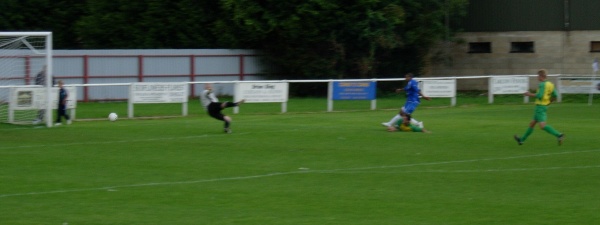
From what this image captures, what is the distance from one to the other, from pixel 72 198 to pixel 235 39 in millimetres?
29823

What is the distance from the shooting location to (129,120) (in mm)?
28797

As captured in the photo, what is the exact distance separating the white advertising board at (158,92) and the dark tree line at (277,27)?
1092 centimetres

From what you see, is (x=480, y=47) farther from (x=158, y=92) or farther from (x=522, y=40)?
(x=158, y=92)

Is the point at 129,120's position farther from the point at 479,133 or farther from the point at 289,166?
the point at 289,166

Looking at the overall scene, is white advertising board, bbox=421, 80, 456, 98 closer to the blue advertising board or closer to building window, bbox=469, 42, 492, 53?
the blue advertising board

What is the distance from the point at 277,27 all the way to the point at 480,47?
1137 centimetres

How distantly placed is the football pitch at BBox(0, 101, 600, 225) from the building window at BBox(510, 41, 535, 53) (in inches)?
820

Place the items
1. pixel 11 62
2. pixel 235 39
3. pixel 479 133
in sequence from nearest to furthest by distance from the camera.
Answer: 1. pixel 479 133
2. pixel 11 62
3. pixel 235 39

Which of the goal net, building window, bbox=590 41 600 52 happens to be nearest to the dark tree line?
building window, bbox=590 41 600 52

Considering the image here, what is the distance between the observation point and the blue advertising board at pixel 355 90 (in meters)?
33.8

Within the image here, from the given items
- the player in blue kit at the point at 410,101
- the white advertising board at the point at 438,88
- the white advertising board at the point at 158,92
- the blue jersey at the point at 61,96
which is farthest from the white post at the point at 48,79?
the white advertising board at the point at 438,88

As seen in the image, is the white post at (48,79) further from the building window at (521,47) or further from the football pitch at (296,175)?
the building window at (521,47)

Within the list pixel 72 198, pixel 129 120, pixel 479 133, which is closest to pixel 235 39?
pixel 129 120

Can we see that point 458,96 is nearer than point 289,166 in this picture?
No
